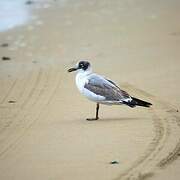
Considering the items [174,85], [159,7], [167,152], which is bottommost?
[159,7]

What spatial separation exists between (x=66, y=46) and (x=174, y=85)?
13.4ft

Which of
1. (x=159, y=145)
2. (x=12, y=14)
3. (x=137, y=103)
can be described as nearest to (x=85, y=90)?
(x=137, y=103)

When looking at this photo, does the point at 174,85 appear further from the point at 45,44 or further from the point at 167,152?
the point at 45,44

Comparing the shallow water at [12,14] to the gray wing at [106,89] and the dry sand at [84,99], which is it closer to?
the dry sand at [84,99]

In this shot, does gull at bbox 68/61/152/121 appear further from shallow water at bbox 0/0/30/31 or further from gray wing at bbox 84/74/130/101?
shallow water at bbox 0/0/30/31

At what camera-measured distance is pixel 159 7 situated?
16797 millimetres

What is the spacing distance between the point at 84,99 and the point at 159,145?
296 cm

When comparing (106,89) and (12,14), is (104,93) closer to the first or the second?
(106,89)

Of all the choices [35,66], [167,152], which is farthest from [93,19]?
[167,152]

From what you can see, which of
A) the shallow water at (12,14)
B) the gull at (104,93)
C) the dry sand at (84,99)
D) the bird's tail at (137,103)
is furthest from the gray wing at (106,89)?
the shallow water at (12,14)

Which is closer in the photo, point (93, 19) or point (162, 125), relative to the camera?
point (162, 125)

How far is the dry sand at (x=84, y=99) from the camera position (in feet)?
22.8

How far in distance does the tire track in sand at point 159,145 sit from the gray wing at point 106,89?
466 millimetres

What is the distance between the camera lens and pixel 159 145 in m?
7.31
